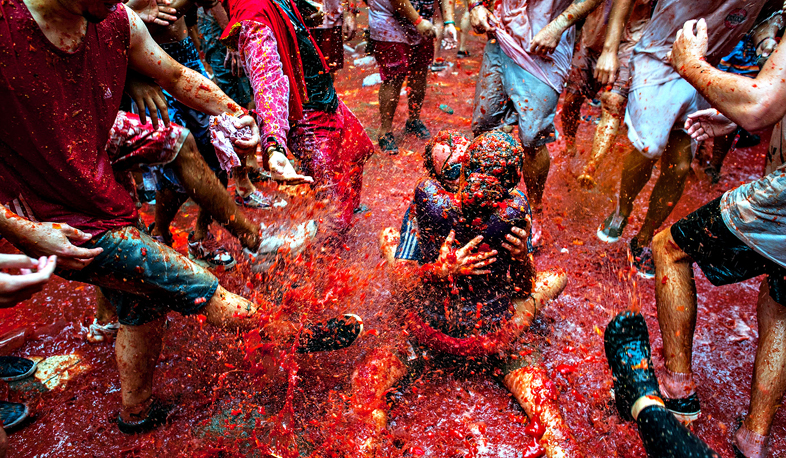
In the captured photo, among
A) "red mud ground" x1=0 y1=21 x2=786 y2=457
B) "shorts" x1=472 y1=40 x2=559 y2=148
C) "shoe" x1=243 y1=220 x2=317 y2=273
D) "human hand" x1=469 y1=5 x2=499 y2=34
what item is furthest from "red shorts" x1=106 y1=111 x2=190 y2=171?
"human hand" x1=469 y1=5 x2=499 y2=34

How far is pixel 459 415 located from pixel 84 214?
203 centimetres

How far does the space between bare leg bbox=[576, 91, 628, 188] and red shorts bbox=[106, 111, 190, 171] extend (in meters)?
3.46

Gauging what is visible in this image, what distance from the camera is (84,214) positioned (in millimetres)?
1908

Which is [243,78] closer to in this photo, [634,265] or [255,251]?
[255,251]

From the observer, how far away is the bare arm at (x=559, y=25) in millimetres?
3314

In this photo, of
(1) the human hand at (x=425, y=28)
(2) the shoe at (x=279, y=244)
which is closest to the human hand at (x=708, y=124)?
(2) the shoe at (x=279, y=244)

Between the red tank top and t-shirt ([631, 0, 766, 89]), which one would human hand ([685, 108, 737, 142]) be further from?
the red tank top

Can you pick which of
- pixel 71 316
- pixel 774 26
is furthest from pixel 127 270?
pixel 774 26

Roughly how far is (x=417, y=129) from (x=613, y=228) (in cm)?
258

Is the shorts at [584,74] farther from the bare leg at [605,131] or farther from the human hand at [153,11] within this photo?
the human hand at [153,11]

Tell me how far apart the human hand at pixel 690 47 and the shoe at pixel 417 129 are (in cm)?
332

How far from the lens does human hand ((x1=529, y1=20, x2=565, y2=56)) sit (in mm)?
3377

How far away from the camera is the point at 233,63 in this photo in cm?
384

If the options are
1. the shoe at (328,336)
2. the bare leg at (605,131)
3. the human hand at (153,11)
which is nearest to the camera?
→ the shoe at (328,336)
